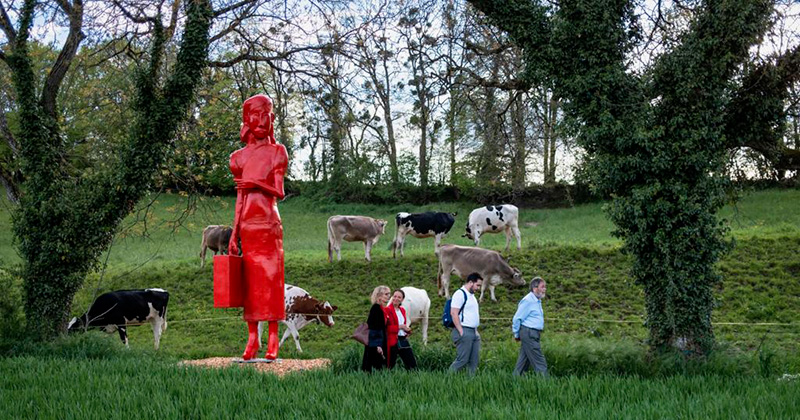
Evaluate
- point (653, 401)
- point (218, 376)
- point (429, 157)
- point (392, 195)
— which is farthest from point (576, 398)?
point (429, 157)

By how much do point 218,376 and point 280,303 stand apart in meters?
2.24

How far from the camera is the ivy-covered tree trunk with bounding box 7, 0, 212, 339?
1302cm

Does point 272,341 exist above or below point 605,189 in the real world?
below

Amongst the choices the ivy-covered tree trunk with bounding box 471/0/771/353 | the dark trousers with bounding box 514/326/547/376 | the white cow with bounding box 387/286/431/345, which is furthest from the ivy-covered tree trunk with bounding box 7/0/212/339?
the dark trousers with bounding box 514/326/547/376

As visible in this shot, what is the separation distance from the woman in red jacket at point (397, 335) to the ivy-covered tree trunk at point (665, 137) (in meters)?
3.64

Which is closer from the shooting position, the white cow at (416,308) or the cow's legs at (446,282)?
the white cow at (416,308)

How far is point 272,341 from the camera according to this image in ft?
37.0

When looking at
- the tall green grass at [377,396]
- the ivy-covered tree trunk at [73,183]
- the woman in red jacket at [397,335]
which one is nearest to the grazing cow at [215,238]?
the ivy-covered tree trunk at [73,183]

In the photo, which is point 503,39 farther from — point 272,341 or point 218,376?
point 218,376

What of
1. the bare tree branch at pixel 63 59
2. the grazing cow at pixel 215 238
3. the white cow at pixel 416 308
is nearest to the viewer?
the bare tree branch at pixel 63 59

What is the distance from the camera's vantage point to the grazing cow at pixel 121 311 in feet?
46.3

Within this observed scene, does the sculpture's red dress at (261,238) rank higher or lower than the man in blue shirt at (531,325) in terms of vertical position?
higher

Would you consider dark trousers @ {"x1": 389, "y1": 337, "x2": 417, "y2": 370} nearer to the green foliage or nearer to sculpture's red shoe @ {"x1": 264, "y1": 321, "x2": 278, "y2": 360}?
sculpture's red shoe @ {"x1": 264, "y1": 321, "x2": 278, "y2": 360}

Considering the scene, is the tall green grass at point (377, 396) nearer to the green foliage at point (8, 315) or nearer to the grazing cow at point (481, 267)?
the green foliage at point (8, 315)
